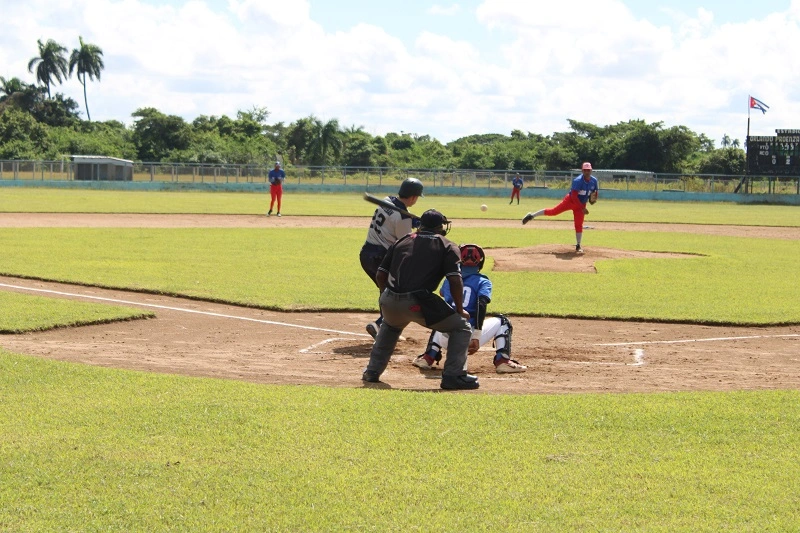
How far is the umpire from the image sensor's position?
8305 millimetres

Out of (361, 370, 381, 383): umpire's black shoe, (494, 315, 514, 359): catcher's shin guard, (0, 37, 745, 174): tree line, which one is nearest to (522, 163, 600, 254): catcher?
(494, 315, 514, 359): catcher's shin guard

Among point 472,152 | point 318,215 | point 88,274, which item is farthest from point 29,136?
point 88,274

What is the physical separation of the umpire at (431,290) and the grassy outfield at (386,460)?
786mm

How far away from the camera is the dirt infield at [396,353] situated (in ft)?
29.0

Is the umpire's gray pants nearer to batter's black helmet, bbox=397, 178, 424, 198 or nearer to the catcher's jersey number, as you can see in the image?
batter's black helmet, bbox=397, 178, 424, 198

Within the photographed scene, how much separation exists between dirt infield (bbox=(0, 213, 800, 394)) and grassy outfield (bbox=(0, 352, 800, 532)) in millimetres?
1183

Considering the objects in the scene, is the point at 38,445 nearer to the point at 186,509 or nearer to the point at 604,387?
the point at 186,509

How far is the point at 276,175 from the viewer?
32844mm

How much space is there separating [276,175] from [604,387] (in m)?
25.5

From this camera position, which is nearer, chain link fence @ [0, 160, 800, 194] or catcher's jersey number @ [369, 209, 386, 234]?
catcher's jersey number @ [369, 209, 386, 234]

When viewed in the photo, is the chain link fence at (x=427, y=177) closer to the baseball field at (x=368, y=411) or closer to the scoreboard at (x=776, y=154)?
the scoreboard at (x=776, y=154)

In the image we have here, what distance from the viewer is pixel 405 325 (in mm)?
8523

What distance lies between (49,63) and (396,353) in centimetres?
10460

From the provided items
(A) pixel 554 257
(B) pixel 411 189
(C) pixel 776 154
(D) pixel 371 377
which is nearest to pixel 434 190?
(C) pixel 776 154
